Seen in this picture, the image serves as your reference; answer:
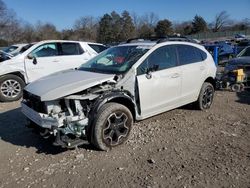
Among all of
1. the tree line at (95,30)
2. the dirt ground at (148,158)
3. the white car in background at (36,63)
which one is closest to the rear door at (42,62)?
the white car in background at (36,63)

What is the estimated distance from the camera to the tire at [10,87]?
8.34 m

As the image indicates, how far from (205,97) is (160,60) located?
A: 1.98 meters

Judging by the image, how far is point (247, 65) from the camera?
30.9 feet

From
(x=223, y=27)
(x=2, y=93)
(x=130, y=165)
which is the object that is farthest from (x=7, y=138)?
(x=223, y=27)

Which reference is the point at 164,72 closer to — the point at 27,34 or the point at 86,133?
the point at 86,133

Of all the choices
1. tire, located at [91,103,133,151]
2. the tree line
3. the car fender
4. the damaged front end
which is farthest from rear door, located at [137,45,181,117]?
the tree line

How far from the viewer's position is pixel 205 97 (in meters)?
6.94

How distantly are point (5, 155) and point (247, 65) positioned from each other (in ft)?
25.5

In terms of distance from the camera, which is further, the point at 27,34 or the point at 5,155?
the point at 27,34

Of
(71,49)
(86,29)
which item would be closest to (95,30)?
(86,29)

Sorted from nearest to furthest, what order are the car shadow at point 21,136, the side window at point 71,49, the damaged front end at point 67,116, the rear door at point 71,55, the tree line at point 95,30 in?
the damaged front end at point 67,116 < the car shadow at point 21,136 < the rear door at point 71,55 < the side window at point 71,49 < the tree line at point 95,30

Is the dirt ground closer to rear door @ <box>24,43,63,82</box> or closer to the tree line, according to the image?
rear door @ <box>24,43,63,82</box>

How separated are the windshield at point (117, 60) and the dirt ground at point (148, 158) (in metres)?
1.30

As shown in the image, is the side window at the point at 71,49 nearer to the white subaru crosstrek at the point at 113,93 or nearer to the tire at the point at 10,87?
the tire at the point at 10,87
